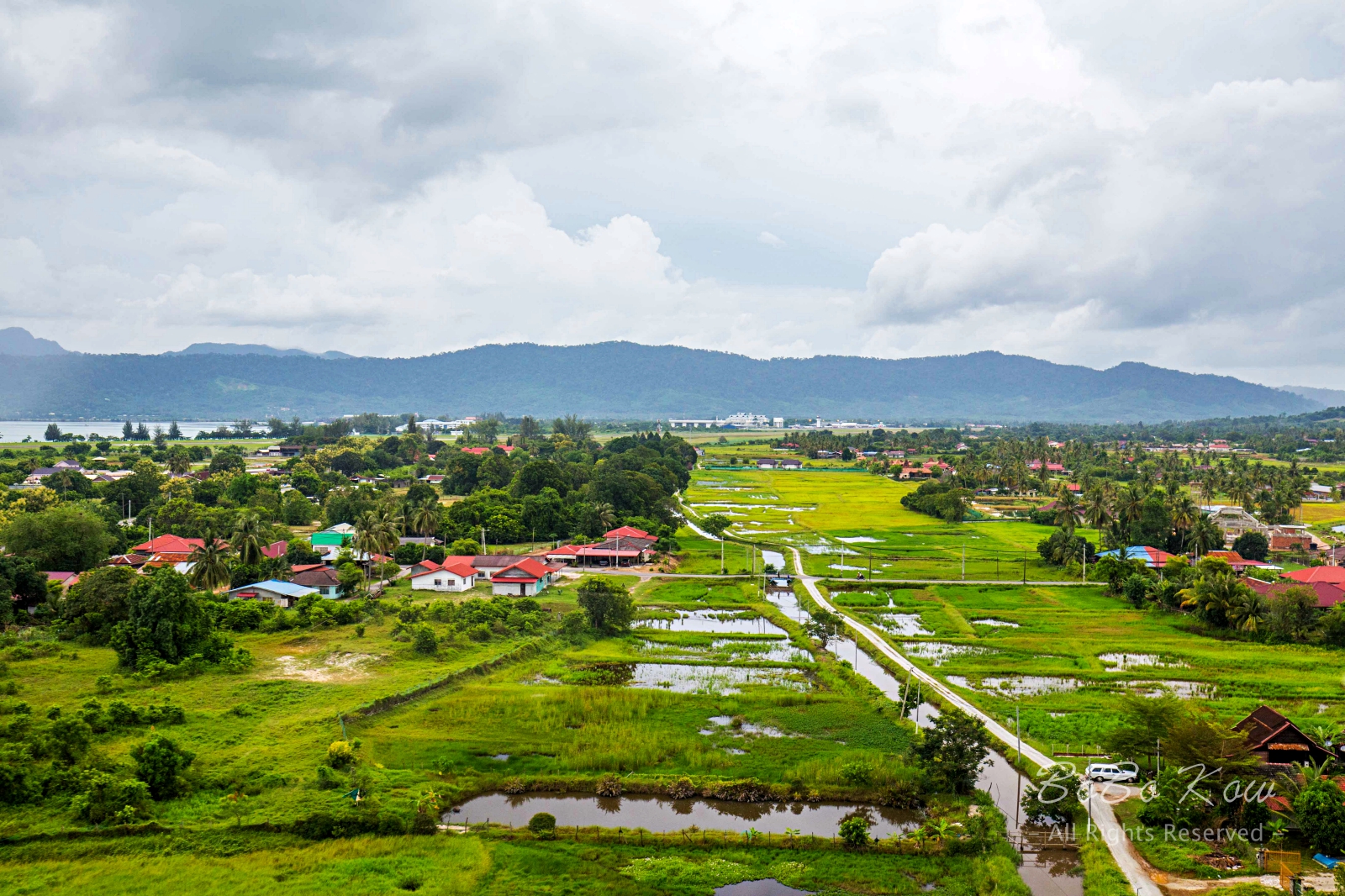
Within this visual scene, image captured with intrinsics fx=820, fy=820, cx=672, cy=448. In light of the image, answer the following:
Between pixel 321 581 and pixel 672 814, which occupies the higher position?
pixel 321 581

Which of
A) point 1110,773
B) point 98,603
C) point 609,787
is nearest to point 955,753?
point 1110,773

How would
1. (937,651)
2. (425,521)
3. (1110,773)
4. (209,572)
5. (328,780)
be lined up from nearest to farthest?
1. (328,780)
2. (1110,773)
3. (937,651)
4. (209,572)
5. (425,521)

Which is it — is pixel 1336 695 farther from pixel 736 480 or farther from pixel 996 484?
pixel 736 480

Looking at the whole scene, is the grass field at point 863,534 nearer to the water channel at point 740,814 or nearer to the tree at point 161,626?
the tree at point 161,626

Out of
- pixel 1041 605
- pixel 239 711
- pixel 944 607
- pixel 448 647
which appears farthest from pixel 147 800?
pixel 1041 605

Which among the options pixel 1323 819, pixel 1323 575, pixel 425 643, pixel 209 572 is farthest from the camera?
pixel 1323 575

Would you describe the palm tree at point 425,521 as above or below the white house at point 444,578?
above

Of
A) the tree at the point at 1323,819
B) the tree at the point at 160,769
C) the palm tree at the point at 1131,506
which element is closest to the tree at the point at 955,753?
the tree at the point at 1323,819

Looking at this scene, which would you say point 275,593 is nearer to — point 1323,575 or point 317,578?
point 317,578
